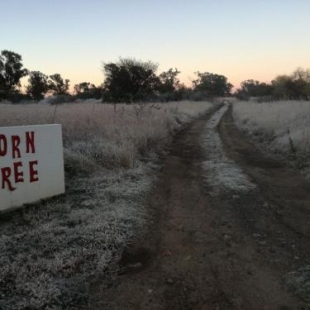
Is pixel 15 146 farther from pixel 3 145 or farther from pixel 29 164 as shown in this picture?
pixel 29 164

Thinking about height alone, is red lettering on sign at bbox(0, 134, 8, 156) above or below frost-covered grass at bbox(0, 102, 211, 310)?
above

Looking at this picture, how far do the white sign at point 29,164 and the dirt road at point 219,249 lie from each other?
1.71m

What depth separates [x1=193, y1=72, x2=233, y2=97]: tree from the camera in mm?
121000

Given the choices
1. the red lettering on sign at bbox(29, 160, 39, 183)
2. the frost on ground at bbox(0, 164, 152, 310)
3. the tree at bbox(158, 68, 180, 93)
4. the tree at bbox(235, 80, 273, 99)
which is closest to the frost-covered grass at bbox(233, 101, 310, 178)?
the frost on ground at bbox(0, 164, 152, 310)

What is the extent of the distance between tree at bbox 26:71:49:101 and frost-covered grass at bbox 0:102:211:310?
212 feet

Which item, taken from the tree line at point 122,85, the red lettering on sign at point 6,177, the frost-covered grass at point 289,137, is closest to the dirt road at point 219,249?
the red lettering on sign at point 6,177

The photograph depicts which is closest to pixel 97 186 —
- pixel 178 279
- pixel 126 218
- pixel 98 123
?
pixel 126 218

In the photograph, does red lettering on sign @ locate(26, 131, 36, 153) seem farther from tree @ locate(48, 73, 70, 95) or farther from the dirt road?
tree @ locate(48, 73, 70, 95)

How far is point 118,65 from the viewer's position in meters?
43.1

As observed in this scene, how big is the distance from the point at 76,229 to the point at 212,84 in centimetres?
12315

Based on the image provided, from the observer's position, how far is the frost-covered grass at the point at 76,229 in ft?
13.3

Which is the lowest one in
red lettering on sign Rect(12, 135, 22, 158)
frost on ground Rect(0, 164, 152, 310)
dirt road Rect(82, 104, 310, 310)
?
dirt road Rect(82, 104, 310, 310)

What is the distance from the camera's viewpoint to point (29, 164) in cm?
675

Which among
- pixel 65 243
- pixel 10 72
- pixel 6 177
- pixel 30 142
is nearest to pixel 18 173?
pixel 6 177
